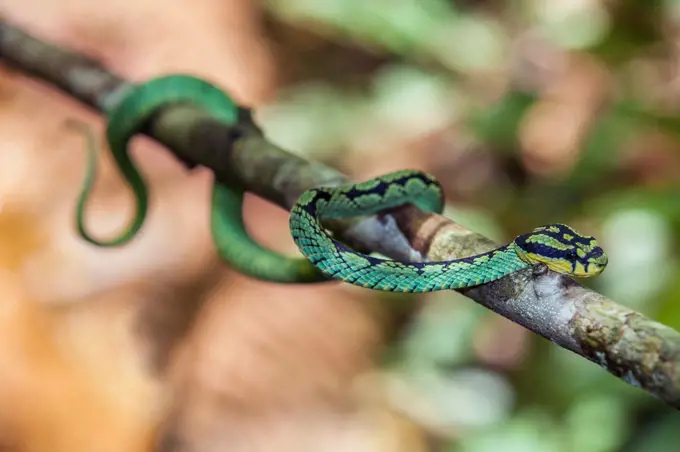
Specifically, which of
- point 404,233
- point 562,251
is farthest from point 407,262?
point 562,251

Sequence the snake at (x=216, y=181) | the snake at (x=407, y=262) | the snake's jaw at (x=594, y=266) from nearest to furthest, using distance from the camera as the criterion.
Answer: the snake at (x=407, y=262)
the snake's jaw at (x=594, y=266)
the snake at (x=216, y=181)

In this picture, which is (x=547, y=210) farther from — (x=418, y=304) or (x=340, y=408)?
(x=340, y=408)

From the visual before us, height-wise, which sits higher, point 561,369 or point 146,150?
point 146,150

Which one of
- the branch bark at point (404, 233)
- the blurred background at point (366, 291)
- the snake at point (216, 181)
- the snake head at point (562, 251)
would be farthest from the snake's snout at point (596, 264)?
the blurred background at point (366, 291)

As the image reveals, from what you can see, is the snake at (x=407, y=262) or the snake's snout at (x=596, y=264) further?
the snake's snout at (x=596, y=264)

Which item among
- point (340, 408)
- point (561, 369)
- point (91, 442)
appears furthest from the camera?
point (340, 408)

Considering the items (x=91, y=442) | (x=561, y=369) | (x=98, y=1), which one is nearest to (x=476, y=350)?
(x=561, y=369)

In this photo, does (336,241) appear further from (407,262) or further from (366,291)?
(366,291)

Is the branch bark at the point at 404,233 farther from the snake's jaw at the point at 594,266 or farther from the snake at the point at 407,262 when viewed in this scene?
the snake's jaw at the point at 594,266
